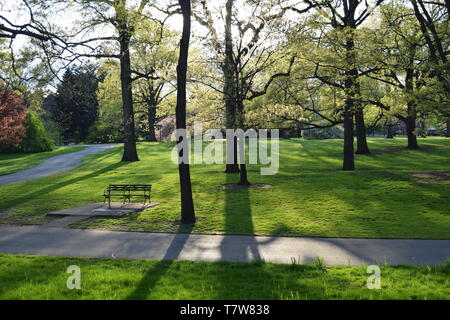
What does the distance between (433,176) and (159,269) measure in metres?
17.1

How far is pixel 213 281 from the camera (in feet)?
22.9

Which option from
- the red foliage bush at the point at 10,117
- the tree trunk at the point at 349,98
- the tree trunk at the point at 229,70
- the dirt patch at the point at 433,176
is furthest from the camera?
the red foliage bush at the point at 10,117

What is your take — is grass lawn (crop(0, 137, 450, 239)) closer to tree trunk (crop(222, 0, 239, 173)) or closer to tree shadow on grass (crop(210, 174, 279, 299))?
tree shadow on grass (crop(210, 174, 279, 299))

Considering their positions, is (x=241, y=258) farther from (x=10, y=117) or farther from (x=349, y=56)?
(x=10, y=117)

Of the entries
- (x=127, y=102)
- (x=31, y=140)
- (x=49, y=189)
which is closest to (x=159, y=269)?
(x=49, y=189)

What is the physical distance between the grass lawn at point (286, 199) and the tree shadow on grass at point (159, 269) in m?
1.21

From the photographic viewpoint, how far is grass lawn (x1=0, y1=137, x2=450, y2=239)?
11719mm

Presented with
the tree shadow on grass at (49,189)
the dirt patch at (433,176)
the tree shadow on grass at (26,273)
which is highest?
the dirt patch at (433,176)

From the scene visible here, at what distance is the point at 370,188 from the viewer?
1744 cm

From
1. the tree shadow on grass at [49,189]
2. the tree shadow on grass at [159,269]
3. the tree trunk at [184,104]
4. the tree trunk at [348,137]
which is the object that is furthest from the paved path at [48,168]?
the tree trunk at [348,137]

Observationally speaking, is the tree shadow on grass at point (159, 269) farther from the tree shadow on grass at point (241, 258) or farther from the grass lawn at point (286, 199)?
the grass lawn at point (286, 199)

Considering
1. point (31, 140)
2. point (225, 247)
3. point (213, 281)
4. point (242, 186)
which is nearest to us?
point (213, 281)

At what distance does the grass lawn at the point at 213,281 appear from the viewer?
630 cm
